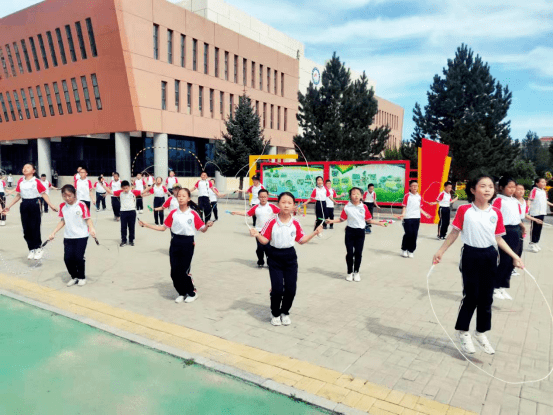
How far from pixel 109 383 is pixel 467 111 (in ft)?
115

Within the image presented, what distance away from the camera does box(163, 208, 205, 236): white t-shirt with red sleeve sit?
6027 millimetres

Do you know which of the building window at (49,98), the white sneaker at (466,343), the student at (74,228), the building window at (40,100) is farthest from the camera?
the building window at (40,100)

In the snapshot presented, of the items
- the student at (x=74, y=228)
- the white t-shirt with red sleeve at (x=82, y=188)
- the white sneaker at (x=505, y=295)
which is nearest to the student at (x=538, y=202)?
the white sneaker at (x=505, y=295)

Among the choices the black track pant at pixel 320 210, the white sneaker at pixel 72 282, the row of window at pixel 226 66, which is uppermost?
the row of window at pixel 226 66

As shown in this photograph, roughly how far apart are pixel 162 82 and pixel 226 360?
34937mm

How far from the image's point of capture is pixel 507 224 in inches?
263

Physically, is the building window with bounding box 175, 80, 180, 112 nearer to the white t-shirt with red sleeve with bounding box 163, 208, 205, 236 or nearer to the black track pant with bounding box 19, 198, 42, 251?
the black track pant with bounding box 19, 198, 42, 251

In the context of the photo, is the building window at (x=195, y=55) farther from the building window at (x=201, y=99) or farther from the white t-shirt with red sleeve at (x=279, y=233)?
the white t-shirt with red sleeve at (x=279, y=233)

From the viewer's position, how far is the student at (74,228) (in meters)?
6.89

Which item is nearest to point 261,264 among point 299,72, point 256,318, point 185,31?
point 256,318

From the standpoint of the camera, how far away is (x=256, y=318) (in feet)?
18.2

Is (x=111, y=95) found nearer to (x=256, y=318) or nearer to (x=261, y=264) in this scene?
(x=261, y=264)

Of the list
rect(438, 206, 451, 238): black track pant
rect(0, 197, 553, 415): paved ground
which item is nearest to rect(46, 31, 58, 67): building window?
rect(0, 197, 553, 415): paved ground

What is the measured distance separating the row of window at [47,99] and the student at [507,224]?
117 ft
